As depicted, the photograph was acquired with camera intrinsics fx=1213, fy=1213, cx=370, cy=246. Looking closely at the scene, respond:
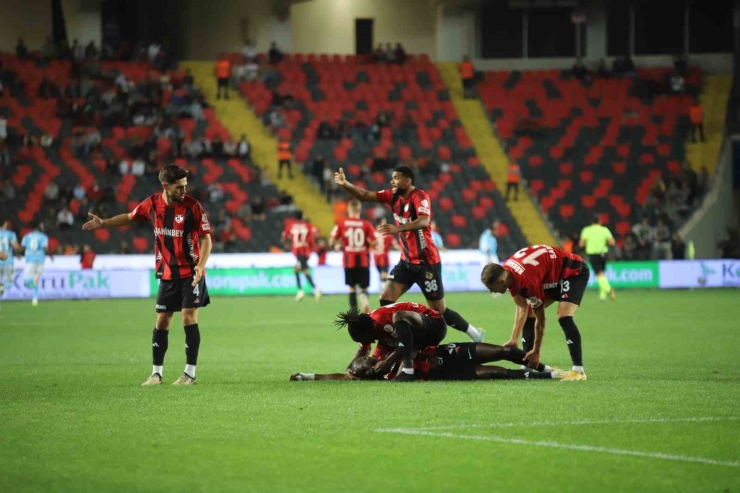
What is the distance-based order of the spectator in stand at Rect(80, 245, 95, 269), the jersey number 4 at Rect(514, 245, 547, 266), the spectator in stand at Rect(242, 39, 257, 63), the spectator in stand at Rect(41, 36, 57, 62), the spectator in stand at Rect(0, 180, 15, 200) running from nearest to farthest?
1. the jersey number 4 at Rect(514, 245, 547, 266)
2. the spectator in stand at Rect(80, 245, 95, 269)
3. the spectator in stand at Rect(0, 180, 15, 200)
4. the spectator in stand at Rect(41, 36, 57, 62)
5. the spectator in stand at Rect(242, 39, 257, 63)

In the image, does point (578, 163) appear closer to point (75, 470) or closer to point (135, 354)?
point (135, 354)

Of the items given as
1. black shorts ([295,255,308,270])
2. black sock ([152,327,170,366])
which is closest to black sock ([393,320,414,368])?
black sock ([152,327,170,366])

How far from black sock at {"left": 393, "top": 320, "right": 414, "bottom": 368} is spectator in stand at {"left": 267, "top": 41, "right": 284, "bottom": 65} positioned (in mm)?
32204

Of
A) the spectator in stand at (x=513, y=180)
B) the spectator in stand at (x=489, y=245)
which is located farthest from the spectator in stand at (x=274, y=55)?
the spectator in stand at (x=489, y=245)

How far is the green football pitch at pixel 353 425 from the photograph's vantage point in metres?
6.71

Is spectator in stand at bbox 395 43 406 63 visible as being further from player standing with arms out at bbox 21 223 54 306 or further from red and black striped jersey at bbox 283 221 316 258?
player standing with arms out at bbox 21 223 54 306

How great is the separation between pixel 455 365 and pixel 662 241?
1066 inches

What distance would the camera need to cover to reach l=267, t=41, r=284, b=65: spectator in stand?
4253cm

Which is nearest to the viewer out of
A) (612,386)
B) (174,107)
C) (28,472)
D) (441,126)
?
(28,472)

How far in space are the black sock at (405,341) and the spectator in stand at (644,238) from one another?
26.7 meters

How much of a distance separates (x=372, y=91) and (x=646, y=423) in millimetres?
34715

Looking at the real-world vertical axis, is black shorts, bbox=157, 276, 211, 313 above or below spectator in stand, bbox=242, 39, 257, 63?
below

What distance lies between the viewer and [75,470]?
7012 mm

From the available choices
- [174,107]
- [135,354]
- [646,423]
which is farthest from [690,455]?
[174,107]
